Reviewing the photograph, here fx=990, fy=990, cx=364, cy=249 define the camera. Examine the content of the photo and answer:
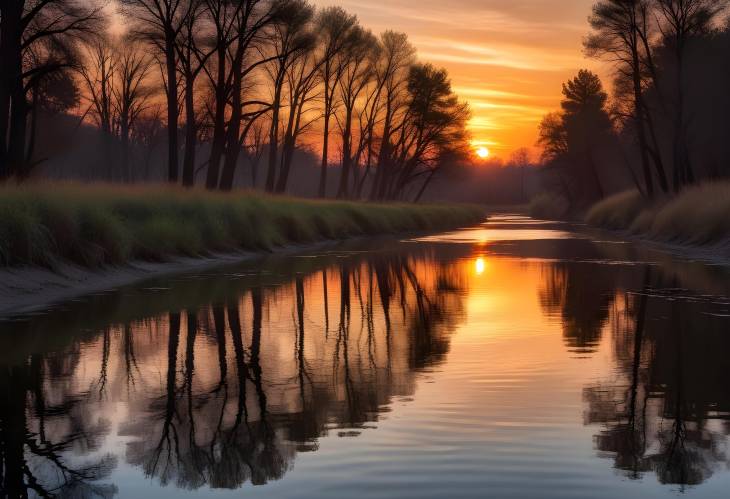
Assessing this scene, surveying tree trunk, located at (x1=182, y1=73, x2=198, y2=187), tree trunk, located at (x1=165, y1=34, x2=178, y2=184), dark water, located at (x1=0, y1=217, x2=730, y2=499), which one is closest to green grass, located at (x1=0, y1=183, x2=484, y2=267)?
dark water, located at (x1=0, y1=217, x2=730, y2=499)

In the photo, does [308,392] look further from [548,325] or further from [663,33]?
[663,33]

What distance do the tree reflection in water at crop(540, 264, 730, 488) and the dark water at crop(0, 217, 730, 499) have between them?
3cm

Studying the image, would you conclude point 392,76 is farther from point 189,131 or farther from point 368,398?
point 368,398

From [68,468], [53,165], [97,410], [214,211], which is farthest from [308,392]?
[53,165]

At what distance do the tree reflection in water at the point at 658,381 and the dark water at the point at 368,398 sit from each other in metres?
0.03

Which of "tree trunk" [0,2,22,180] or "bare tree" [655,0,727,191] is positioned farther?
"bare tree" [655,0,727,191]

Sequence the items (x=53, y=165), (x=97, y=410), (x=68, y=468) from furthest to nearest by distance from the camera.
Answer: (x=53, y=165) < (x=97, y=410) < (x=68, y=468)

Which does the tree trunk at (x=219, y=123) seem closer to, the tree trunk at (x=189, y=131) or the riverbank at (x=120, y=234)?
the tree trunk at (x=189, y=131)

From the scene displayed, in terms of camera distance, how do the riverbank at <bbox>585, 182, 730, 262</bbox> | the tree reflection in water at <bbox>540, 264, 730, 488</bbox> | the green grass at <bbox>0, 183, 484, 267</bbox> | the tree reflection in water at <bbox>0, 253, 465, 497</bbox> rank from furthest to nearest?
the riverbank at <bbox>585, 182, 730, 262</bbox>, the green grass at <bbox>0, 183, 484, 267</bbox>, the tree reflection in water at <bbox>540, 264, 730, 488</bbox>, the tree reflection in water at <bbox>0, 253, 465, 497</bbox>

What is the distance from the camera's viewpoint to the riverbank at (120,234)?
53.7 ft

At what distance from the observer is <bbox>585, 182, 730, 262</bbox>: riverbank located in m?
29.6

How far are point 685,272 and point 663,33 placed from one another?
2619cm

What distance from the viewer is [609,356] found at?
9.65 meters

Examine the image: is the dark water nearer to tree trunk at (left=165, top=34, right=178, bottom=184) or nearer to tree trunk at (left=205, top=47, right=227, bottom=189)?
tree trunk at (left=165, top=34, right=178, bottom=184)
